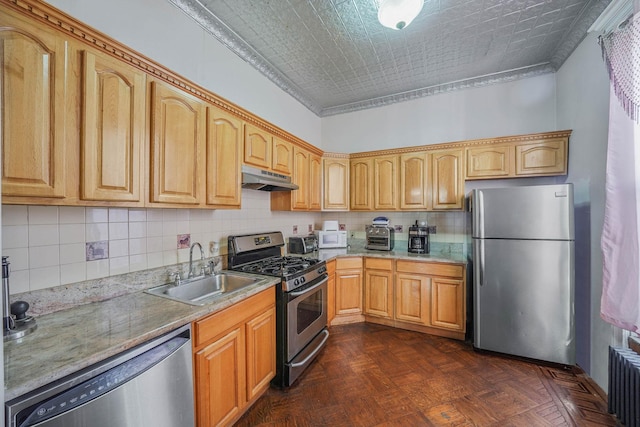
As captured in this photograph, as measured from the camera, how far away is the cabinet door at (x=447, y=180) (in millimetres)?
2994

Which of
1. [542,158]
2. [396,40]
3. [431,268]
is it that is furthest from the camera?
[431,268]

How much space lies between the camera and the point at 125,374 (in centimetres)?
105

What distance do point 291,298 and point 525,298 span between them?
7.03 ft

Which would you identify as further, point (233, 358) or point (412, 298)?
point (412, 298)

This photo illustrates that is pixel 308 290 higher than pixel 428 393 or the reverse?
higher

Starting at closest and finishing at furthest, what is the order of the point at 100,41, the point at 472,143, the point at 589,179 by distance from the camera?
the point at 100,41 < the point at 589,179 < the point at 472,143

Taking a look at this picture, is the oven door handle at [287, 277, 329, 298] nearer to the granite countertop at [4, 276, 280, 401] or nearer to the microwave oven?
the granite countertop at [4, 276, 280, 401]

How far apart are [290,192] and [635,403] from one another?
9.66 feet

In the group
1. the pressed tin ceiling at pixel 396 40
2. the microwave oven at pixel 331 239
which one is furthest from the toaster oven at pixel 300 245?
the pressed tin ceiling at pixel 396 40

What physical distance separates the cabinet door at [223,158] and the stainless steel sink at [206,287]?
60 cm

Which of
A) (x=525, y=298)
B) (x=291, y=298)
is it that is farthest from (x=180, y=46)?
(x=525, y=298)

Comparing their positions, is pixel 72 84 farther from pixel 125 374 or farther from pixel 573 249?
pixel 573 249

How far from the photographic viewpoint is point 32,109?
1072 mm

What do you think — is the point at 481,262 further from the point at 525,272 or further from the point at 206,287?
the point at 206,287
